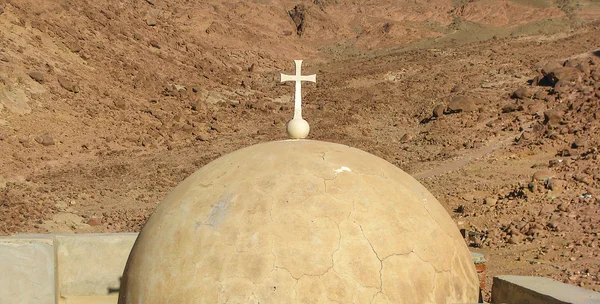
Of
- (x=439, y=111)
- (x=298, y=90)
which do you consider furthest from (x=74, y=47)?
(x=298, y=90)

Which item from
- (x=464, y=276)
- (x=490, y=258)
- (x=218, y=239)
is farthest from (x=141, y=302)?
(x=490, y=258)

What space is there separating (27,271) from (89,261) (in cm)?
57

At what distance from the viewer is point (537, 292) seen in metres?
4.94

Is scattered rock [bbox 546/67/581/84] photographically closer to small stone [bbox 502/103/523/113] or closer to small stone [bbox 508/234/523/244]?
small stone [bbox 502/103/523/113]

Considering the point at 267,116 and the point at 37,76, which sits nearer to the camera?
the point at 37,76

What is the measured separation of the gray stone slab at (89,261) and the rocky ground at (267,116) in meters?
6.31

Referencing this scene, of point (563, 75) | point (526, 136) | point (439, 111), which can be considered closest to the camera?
point (526, 136)

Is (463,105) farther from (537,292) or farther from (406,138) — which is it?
(537,292)

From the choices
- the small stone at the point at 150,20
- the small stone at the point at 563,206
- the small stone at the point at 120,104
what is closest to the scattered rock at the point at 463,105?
the small stone at the point at 563,206

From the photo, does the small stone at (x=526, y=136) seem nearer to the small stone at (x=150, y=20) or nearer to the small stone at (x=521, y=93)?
the small stone at (x=521, y=93)

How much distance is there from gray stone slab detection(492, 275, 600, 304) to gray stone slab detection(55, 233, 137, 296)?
343 cm

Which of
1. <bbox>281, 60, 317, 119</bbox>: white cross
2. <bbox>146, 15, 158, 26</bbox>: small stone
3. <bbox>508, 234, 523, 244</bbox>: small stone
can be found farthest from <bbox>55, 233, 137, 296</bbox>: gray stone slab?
<bbox>146, 15, 158, 26</bbox>: small stone

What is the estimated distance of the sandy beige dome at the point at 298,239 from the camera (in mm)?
3982

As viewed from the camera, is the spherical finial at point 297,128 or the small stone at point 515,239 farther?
the small stone at point 515,239
